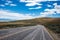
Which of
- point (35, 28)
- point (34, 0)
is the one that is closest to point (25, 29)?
point (35, 28)

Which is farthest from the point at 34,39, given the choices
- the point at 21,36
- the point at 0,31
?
the point at 0,31

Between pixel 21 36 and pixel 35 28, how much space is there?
4.81 ft

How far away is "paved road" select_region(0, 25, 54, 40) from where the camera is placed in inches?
1121

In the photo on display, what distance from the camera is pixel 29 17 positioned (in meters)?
28.9

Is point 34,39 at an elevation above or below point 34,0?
below

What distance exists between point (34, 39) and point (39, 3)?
2.58 m

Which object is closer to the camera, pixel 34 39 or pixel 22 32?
pixel 34 39

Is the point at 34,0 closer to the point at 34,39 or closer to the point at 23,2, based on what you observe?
the point at 23,2

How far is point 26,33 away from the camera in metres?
30.4

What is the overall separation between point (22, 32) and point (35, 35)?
176 centimetres

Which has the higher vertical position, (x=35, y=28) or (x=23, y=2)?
(x=23, y=2)

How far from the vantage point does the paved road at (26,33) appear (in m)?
28.5

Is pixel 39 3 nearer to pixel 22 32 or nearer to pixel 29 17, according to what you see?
pixel 29 17

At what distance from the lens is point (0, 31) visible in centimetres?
3056
